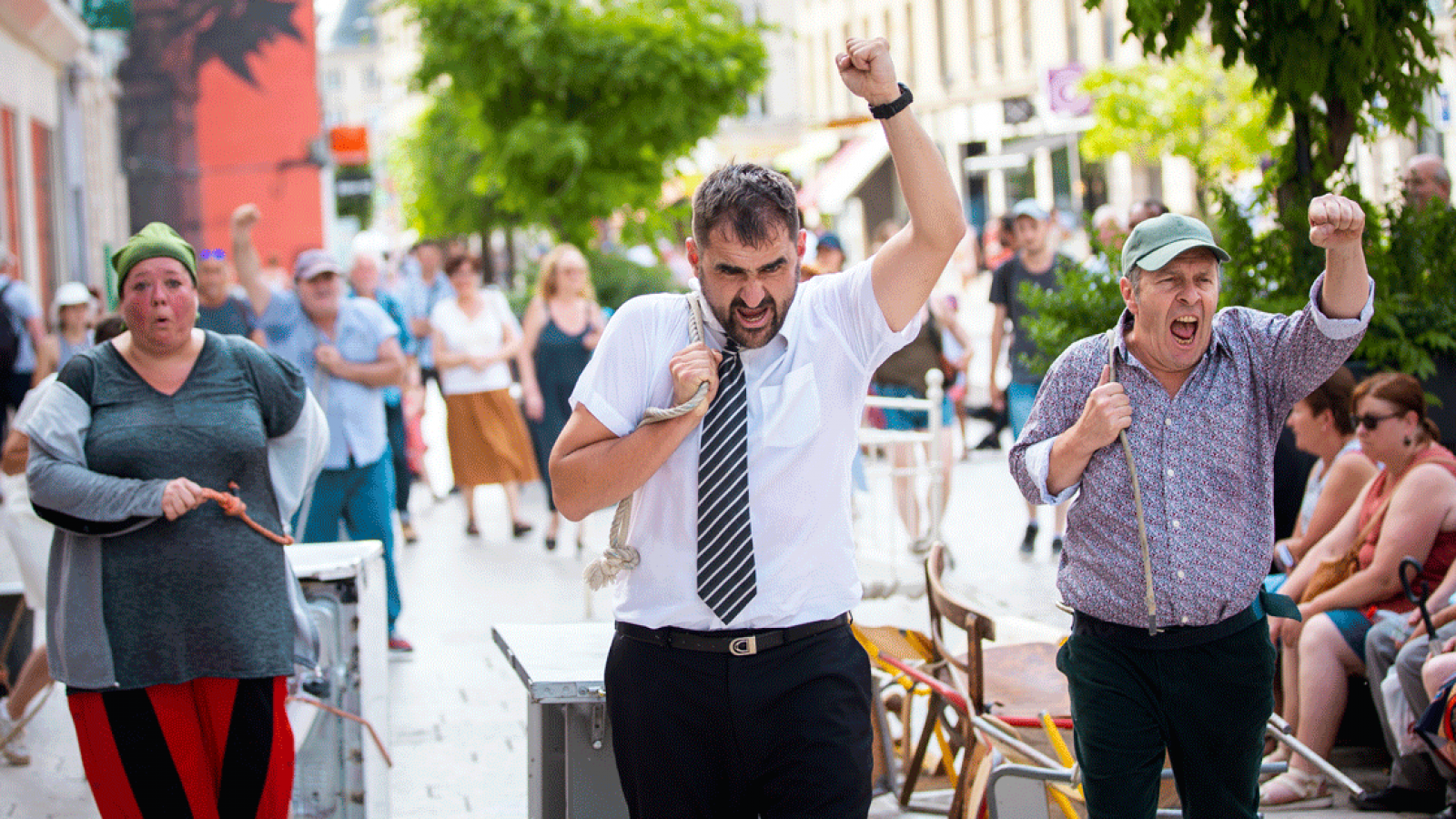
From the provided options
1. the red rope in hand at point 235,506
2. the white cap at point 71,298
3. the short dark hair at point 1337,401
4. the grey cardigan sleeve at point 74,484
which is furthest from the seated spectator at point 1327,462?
the white cap at point 71,298

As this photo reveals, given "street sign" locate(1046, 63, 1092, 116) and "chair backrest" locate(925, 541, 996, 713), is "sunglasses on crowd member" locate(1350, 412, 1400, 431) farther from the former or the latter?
"street sign" locate(1046, 63, 1092, 116)

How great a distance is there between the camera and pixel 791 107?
51906 mm

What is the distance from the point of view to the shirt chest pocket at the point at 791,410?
2.86 m

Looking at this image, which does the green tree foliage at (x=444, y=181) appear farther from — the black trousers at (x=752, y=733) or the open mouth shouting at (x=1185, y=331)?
the black trousers at (x=752, y=733)

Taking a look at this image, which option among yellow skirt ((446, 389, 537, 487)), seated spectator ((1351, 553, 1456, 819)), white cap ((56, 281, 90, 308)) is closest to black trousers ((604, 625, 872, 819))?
seated spectator ((1351, 553, 1456, 819))

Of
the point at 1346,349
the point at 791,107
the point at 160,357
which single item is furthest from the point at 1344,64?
the point at 791,107

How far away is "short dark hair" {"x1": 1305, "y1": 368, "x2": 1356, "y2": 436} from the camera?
5.45 meters

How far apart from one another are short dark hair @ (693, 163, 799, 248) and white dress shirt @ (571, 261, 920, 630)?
0.68 ft

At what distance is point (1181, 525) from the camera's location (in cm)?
320

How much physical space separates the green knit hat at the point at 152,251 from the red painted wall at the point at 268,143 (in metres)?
21.8

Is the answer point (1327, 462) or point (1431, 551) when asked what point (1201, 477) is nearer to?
point (1431, 551)

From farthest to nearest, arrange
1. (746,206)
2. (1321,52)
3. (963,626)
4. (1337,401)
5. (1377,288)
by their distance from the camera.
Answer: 1. (1377,288)
2. (1321,52)
3. (1337,401)
4. (963,626)
5. (746,206)

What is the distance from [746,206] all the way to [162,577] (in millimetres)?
1960

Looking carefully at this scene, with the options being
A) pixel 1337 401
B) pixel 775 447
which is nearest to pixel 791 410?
pixel 775 447
